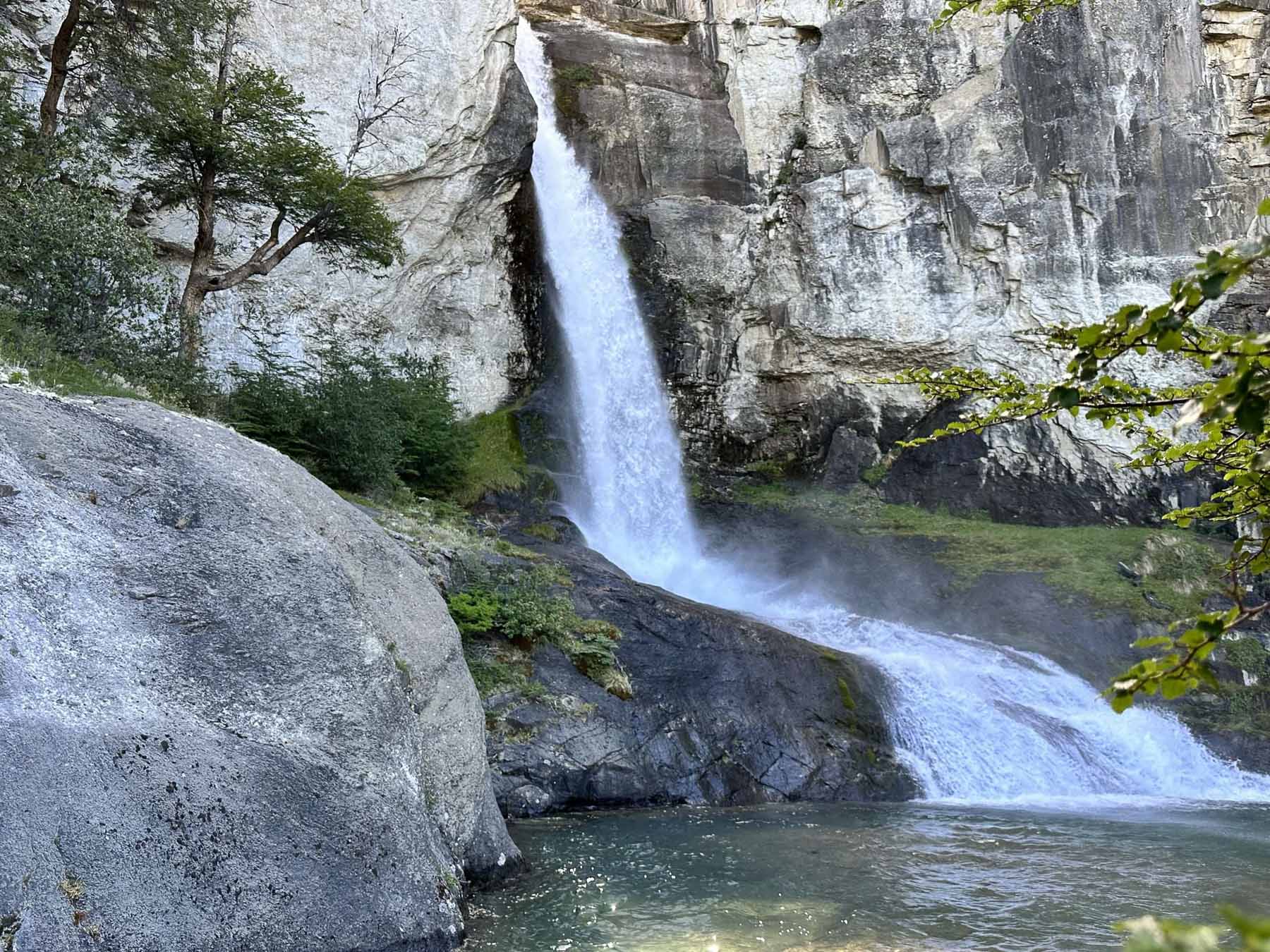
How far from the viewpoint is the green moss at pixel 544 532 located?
691 inches

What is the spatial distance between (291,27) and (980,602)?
712 inches

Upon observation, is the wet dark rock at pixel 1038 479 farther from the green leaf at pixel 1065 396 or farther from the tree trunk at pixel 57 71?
the green leaf at pixel 1065 396

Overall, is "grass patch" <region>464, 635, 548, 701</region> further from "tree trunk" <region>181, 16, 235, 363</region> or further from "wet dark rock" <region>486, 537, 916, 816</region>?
"tree trunk" <region>181, 16, 235, 363</region>

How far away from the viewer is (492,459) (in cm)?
2125

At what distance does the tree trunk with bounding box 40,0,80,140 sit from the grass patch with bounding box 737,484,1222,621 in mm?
16775

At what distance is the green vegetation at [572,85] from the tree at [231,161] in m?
11.1

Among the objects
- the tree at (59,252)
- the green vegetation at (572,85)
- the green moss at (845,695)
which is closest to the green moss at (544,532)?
the green moss at (845,695)

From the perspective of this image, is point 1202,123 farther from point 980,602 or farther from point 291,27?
point 291,27

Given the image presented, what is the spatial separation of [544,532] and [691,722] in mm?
6532

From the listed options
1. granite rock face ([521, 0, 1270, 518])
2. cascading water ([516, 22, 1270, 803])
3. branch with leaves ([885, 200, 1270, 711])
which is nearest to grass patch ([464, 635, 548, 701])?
cascading water ([516, 22, 1270, 803])

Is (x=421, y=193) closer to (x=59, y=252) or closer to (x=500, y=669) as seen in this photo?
(x=59, y=252)

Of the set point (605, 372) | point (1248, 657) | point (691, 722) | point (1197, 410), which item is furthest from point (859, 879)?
point (605, 372)

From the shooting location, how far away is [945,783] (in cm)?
1267

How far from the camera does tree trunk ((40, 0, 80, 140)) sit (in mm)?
12727
